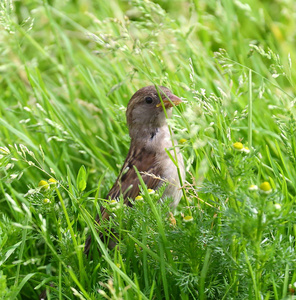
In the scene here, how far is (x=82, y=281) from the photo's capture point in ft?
7.84

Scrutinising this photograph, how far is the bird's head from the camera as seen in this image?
3.35 meters

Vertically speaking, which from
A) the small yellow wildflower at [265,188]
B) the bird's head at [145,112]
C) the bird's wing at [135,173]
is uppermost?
the small yellow wildflower at [265,188]

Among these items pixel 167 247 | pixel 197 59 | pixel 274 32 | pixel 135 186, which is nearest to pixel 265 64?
pixel 274 32

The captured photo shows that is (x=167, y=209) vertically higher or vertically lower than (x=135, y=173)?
higher

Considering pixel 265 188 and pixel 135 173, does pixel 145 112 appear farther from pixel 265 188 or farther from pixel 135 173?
pixel 265 188

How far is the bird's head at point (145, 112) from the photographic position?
3354mm

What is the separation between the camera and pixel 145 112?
3391 mm

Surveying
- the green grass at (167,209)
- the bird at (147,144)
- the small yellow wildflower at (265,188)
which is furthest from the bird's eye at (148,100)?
the small yellow wildflower at (265,188)

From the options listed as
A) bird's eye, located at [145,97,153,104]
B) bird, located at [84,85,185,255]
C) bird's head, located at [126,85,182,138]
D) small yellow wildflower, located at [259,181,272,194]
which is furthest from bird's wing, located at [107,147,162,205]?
small yellow wildflower, located at [259,181,272,194]

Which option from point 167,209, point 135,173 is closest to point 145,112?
point 135,173

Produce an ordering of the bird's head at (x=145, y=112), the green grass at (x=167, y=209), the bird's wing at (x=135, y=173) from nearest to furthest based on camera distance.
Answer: the green grass at (x=167, y=209) → the bird's wing at (x=135, y=173) → the bird's head at (x=145, y=112)

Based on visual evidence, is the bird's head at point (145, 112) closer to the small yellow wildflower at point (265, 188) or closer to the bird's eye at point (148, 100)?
the bird's eye at point (148, 100)

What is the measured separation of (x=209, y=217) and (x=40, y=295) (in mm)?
1057

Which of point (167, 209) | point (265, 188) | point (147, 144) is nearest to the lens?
point (265, 188)
